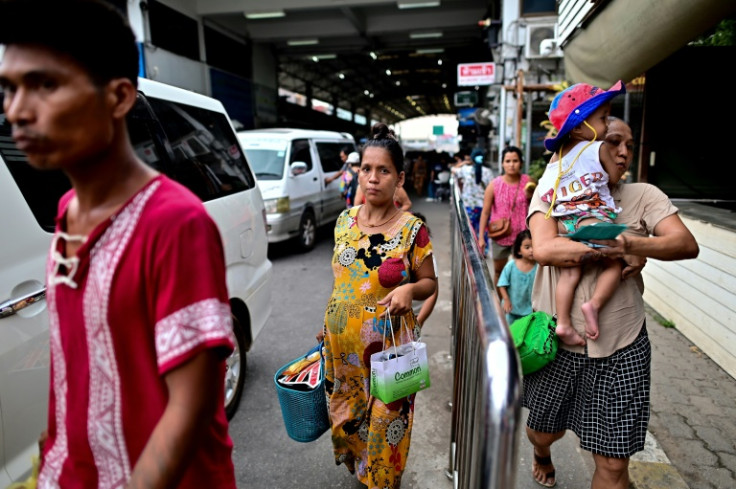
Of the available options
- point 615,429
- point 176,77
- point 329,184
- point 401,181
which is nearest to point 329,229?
point 329,184

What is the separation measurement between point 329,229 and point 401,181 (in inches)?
349

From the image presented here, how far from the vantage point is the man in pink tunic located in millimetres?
904

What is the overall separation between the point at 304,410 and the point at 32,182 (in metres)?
1.57

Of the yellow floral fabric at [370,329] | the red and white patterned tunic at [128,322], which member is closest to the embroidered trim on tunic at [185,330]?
the red and white patterned tunic at [128,322]

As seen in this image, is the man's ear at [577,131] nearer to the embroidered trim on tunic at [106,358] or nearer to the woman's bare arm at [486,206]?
the embroidered trim on tunic at [106,358]

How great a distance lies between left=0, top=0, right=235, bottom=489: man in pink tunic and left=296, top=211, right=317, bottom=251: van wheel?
25.2 feet

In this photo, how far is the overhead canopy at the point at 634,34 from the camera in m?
2.96

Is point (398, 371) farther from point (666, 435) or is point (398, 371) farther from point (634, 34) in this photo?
point (634, 34)

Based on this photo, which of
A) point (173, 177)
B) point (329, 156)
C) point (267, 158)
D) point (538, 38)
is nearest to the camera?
point (173, 177)

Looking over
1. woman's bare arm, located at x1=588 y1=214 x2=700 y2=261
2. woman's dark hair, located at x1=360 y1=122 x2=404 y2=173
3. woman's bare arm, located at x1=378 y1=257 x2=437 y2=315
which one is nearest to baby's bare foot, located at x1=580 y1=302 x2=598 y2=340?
woman's bare arm, located at x1=588 y1=214 x2=700 y2=261

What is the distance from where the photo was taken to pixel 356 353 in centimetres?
230

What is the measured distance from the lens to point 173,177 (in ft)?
9.52

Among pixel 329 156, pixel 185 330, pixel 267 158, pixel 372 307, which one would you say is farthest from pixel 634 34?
pixel 329 156

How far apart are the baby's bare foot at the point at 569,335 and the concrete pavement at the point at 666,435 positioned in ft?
2.73
